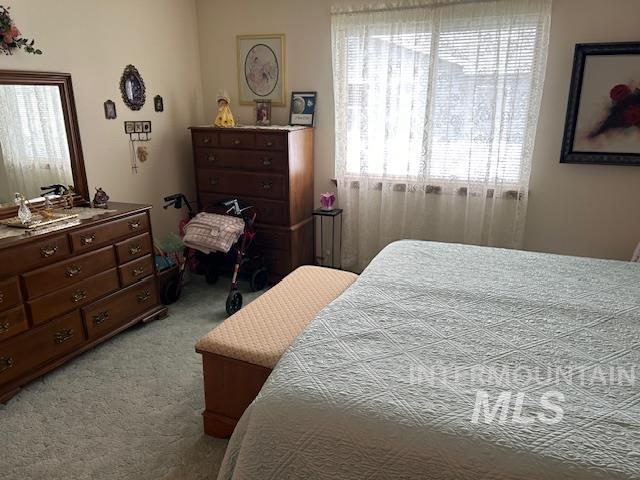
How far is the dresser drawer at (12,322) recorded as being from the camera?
2313 millimetres

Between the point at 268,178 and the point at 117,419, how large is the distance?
2153 millimetres

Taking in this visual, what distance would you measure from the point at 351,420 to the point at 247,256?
2.71 meters

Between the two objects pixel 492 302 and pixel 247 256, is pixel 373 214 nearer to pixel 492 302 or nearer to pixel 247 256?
pixel 247 256

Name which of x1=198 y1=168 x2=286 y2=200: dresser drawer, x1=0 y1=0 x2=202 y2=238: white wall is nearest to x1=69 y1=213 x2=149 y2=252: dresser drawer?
x1=0 y1=0 x2=202 y2=238: white wall

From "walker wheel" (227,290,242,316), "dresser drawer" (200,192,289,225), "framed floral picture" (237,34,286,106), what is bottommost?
"walker wheel" (227,290,242,316)

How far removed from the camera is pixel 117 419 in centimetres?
231

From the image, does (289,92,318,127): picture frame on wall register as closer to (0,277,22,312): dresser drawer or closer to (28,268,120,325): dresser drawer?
(28,268,120,325): dresser drawer

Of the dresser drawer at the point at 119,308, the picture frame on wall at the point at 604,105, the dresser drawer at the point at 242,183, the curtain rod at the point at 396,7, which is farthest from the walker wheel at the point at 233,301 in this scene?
the picture frame on wall at the point at 604,105

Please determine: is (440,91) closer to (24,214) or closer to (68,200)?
(68,200)

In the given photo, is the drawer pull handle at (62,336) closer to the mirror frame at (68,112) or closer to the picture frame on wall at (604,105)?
the mirror frame at (68,112)

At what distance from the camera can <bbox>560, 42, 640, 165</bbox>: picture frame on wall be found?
301 cm

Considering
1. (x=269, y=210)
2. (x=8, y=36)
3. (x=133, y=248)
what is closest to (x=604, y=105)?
(x=269, y=210)

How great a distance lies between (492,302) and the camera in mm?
2018

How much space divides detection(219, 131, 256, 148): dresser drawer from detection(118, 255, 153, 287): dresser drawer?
121 centimetres
